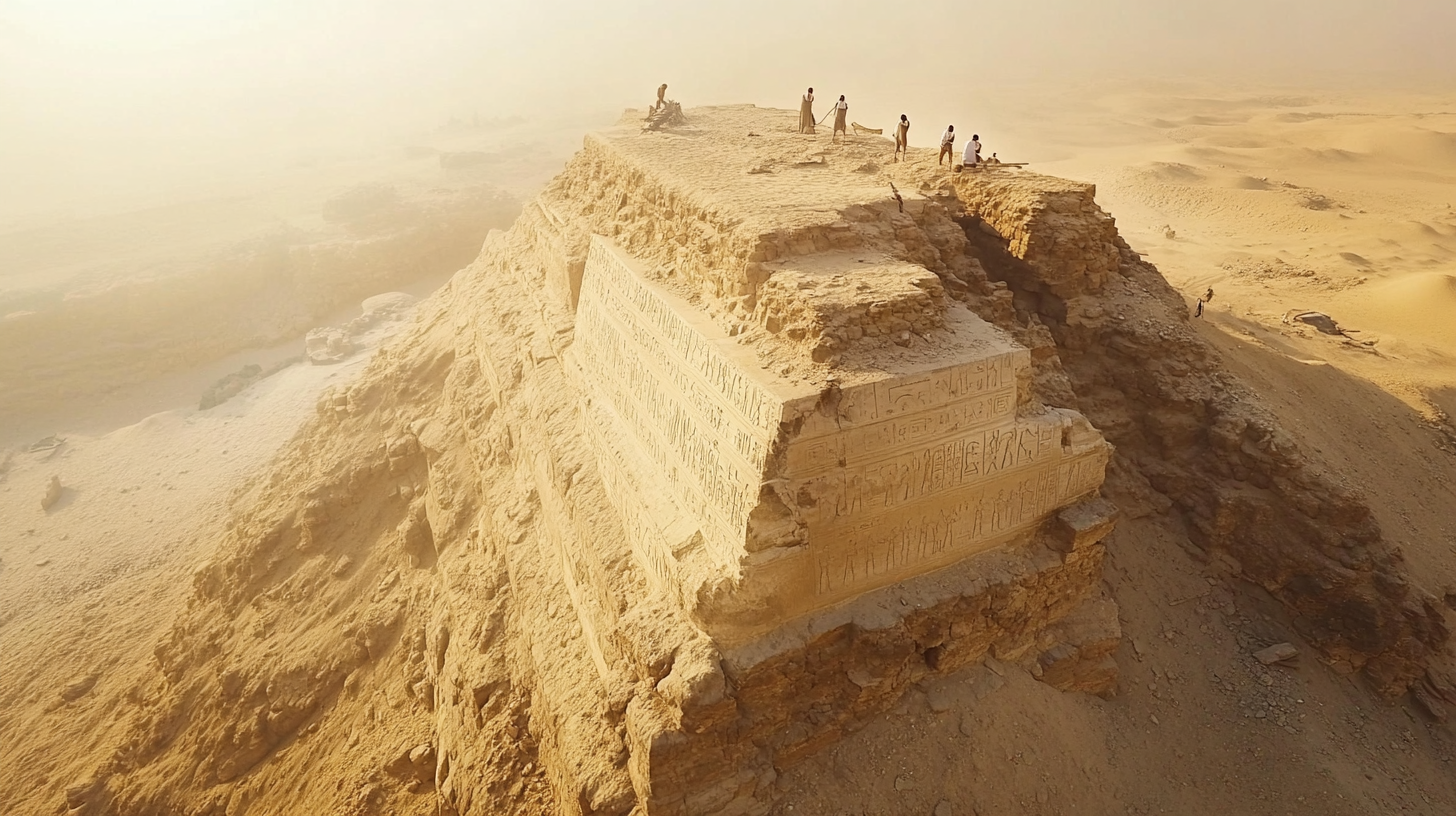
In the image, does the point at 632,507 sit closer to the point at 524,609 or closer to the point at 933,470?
the point at 524,609

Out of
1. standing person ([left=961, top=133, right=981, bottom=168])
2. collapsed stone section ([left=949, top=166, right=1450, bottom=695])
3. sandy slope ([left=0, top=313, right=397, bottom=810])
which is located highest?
standing person ([left=961, top=133, right=981, bottom=168])

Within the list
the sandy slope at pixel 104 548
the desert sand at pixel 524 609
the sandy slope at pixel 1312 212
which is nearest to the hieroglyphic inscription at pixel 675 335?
the desert sand at pixel 524 609

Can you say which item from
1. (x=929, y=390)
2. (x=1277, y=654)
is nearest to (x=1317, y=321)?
(x=1277, y=654)

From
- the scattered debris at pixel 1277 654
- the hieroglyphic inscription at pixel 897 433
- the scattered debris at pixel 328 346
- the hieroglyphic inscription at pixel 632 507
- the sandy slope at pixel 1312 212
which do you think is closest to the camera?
the hieroglyphic inscription at pixel 897 433

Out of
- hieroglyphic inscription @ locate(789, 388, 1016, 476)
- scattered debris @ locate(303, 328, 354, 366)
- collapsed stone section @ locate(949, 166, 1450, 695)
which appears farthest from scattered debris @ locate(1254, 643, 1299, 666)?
scattered debris @ locate(303, 328, 354, 366)

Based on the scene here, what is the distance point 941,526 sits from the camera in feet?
16.1

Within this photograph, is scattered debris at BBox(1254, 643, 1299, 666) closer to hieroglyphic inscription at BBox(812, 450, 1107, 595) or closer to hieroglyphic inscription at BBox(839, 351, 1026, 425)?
hieroglyphic inscription at BBox(812, 450, 1107, 595)

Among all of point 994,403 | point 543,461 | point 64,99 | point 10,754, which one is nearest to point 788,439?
point 994,403

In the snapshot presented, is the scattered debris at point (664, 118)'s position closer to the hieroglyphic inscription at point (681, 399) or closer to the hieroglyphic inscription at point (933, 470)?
the hieroglyphic inscription at point (681, 399)

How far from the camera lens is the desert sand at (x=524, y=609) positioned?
207 inches

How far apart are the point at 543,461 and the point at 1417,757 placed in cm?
723

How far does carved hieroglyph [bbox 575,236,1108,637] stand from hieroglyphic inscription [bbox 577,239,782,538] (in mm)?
15

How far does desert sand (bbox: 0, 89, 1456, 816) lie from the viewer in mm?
5250

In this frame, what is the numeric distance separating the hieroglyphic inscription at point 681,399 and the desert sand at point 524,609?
319mm
